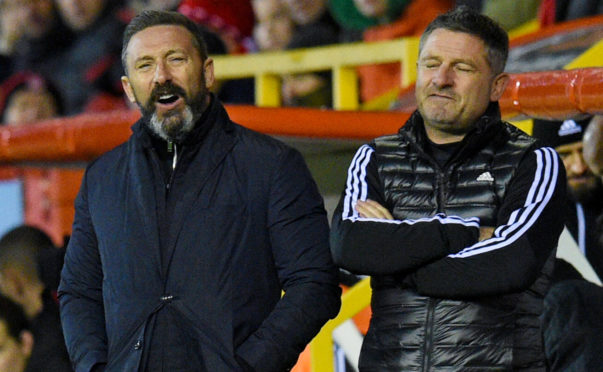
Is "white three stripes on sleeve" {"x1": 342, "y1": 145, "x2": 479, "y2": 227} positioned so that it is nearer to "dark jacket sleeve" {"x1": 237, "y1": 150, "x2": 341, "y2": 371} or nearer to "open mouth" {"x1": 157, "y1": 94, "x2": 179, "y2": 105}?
"dark jacket sleeve" {"x1": 237, "y1": 150, "x2": 341, "y2": 371}

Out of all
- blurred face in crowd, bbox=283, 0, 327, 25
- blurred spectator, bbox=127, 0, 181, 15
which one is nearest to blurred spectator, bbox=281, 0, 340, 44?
blurred face in crowd, bbox=283, 0, 327, 25

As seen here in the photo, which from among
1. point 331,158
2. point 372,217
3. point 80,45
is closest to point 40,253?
point 331,158

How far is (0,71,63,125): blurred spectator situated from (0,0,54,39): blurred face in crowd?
28.0 inches

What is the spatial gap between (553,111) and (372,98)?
3152 millimetres

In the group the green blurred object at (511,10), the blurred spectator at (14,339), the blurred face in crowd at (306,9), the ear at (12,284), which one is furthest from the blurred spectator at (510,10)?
the blurred spectator at (14,339)

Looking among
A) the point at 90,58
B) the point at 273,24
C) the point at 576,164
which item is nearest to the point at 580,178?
the point at 576,164

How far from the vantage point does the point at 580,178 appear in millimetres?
4016

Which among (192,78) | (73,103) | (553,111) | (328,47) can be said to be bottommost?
(73,103)

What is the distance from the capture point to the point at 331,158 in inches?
180

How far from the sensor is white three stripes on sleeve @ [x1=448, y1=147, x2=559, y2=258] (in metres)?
2.77

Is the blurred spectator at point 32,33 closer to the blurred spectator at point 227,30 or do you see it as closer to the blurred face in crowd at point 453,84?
the blurred spectator at point 227,30

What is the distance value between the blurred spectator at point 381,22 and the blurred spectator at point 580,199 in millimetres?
2216

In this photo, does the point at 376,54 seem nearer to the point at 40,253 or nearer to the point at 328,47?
the point at 328,47

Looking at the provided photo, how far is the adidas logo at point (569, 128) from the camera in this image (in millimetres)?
4113
